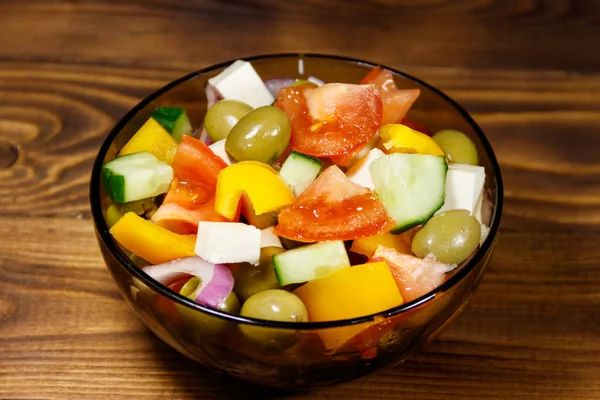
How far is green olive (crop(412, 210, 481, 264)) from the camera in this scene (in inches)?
33.1

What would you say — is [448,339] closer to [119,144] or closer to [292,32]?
[119,144]

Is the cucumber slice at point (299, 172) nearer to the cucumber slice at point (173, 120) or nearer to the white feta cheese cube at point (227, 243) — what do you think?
the white feta cheese cube at point (227, 243)

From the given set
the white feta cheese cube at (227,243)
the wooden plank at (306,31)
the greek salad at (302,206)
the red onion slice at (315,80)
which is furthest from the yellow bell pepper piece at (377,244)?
the wooden plank at (306,31)

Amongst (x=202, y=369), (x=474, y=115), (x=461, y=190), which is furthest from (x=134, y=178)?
(x=474, y=115)

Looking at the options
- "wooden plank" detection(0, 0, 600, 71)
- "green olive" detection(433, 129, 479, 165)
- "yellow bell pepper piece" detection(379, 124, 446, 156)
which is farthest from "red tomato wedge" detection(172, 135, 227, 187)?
"wooden plank" detection(0, 0, 600, 71)

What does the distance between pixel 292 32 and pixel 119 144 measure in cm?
76

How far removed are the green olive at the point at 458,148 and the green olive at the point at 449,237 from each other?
148mm

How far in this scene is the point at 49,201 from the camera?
1.22 m

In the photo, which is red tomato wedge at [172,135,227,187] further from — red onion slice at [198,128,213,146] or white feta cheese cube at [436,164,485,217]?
white feta cheese cube at [436,164,485,217]

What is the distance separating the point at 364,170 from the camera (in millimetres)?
901

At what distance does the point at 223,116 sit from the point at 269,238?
0.22 metres

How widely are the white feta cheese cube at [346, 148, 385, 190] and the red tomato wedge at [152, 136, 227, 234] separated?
0.16m

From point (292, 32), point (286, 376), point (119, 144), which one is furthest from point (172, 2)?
point (286, 376)

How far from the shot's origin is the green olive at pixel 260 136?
35.3 inches
